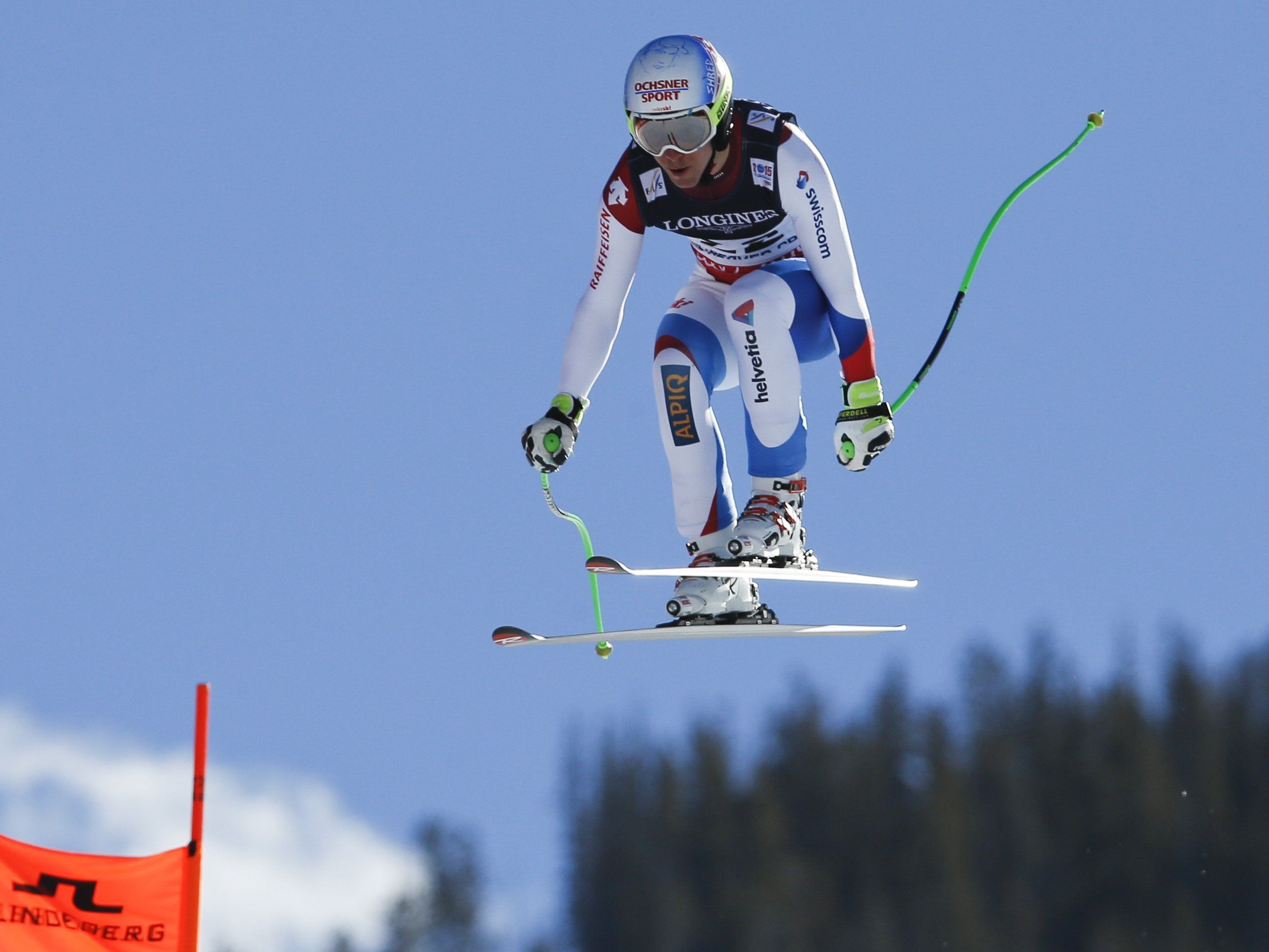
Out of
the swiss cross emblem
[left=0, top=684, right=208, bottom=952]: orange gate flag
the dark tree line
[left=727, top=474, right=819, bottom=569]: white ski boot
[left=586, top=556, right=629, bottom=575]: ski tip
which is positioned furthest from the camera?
the dark tree line

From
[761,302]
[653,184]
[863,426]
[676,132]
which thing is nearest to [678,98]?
[676,132]

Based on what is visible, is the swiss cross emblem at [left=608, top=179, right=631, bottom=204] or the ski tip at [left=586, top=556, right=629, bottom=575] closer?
the ski tip at [left=586, top=556, right=629, bottom=575]

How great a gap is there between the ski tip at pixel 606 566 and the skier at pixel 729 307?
660 millimetres

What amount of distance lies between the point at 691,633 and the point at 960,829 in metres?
Result: 44.2

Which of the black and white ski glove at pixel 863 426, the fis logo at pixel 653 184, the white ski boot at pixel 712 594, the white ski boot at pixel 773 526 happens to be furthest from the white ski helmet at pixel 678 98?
the white ski boot at pixel 712 594

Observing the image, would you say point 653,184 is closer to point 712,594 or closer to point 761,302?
point 761,302

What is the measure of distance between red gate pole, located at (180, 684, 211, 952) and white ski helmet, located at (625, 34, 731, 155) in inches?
137

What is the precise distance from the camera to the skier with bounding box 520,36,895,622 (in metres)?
9.20

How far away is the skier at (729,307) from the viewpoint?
9.20 m

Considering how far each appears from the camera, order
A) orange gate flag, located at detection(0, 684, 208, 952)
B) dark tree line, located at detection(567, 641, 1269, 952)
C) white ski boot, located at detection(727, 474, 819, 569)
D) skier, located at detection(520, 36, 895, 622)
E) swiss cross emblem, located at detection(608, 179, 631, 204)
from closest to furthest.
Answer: skier, located at detection(520, 36, 895, 622)
white ski boot, located at detection(727, 474, 819, 569)
swiss cross emblem, located at detection(608, 179, 631, 204)
orange gate flag, located at detection(0, 684, 208, 952)
dark tree line, located at detection(567, 641, 1269, 952)

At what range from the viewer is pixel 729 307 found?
9.39m

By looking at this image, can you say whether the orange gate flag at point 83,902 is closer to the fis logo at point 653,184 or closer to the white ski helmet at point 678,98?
the fis logo at point 653,184

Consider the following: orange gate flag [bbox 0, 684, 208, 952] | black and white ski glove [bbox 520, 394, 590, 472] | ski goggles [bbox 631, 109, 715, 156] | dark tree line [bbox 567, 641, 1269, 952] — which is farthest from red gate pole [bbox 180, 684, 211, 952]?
dark tree line [bbox 567, 641, 1269, 952]

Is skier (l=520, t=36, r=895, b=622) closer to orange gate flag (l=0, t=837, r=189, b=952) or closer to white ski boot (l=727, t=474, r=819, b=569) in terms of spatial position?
white ski boot (l=727, t=474, r=819, b=569)
